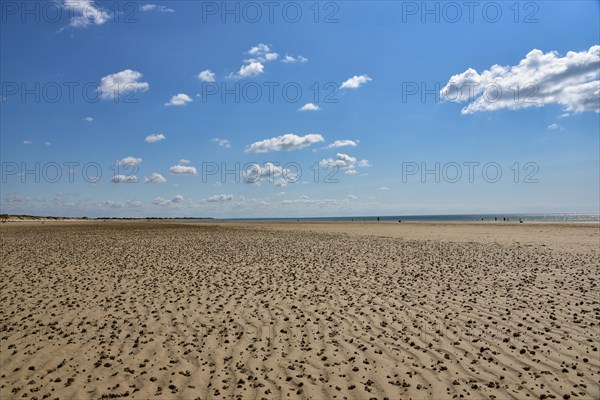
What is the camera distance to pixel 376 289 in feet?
49.5

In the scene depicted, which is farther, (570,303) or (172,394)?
Answer: (570,303)

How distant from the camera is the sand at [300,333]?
7484mm

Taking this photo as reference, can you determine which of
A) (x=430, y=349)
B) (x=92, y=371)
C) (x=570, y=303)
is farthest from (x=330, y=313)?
(x=570, y=303)

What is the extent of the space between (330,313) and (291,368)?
398 cm

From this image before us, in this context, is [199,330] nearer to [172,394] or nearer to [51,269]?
[172,394]

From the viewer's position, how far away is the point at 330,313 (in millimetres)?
11961

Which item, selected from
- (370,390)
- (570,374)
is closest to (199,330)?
(370,390)

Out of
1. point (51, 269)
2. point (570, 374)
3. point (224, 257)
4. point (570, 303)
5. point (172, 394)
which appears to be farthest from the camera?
point (224, 257)

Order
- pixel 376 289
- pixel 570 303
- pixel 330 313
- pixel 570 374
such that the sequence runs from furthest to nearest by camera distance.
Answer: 1. pixel 376 289
2. pixel 570 303
3. pixel 330 313
4. pixel 570 374

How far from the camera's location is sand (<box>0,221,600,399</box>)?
24.6 ft

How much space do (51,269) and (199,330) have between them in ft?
45.3

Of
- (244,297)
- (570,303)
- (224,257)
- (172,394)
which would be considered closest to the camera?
(172,394)

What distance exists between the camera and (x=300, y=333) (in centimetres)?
1024

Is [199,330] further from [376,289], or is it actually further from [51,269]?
[51,269]
